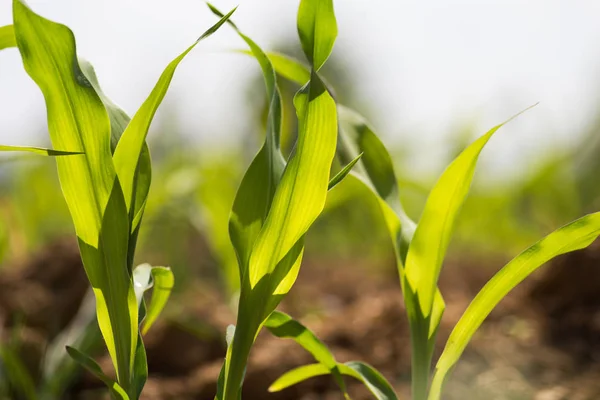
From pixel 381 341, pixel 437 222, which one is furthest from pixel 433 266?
pixel 381 341

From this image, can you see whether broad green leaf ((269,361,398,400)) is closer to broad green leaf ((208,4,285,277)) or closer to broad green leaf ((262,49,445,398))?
broad green leaf ((262,49,445,398))

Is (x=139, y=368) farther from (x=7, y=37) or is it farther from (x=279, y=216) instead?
(x=7, y=37)

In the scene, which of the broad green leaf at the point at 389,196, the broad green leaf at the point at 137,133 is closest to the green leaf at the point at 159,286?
the broad green leaf at the point at 137,133

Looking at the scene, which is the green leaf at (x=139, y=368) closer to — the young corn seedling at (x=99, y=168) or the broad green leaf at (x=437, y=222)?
the young corn seedling at (x=99, y=168)

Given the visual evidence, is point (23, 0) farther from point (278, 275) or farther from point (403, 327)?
point (403, 327)

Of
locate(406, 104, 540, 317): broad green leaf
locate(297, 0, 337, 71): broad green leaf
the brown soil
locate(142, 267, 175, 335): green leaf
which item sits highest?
locate(297, 0, 337, 71): broad green leaf

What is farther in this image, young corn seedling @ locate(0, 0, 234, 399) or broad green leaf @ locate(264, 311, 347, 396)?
broad green leaf @ locate(264, 311, 347, 396)

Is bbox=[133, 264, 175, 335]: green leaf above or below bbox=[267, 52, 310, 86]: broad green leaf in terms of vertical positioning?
below

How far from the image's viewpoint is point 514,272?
55cm

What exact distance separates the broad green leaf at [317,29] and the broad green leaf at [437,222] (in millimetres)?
160

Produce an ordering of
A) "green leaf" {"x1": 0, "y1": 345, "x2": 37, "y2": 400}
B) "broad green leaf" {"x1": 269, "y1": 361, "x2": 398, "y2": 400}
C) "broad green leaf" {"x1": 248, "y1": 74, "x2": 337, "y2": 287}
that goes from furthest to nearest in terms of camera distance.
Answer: "green leaf" {"x1": 0, "y1": 345, "x2": 37, "y2": 400}
"broad green leaf" {"x1": 269, "y1": 361, "x2": 398, "y2": 400}
"broad green leaf" {"x1": 248, "y1": 74, "x2": 337, "y2": 287}

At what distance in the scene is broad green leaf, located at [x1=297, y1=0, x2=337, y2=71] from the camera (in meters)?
0.51

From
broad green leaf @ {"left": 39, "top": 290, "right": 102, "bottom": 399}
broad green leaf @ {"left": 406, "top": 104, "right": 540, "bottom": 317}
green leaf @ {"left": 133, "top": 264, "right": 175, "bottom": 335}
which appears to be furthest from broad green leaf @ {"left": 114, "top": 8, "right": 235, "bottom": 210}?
broad green leaf @ {"left": 39, "top": 290, "right": 102, "bottom": 399}

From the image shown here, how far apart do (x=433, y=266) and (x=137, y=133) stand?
29 cm
